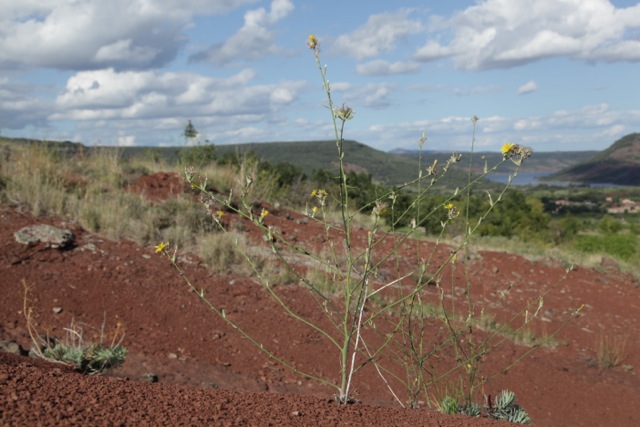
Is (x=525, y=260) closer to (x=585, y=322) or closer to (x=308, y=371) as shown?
(x=585, y=322)

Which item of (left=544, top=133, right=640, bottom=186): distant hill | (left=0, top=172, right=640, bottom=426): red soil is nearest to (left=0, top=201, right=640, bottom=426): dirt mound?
(left=0, top=172, right=640, bottom=426): red soil

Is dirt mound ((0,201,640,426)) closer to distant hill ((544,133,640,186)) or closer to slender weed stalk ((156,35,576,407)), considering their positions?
slender weed stalk ((156,35,576,407))

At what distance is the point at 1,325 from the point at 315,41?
12.9ft

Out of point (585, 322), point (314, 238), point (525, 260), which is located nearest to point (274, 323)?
point (314, 238)

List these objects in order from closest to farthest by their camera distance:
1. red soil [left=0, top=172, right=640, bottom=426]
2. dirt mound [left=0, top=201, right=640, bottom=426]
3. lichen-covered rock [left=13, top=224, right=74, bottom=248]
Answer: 1. red soil [left=0, top=172, right=640, bottom=426]
2. dirt mound [left=0, top=201, right=640, bottom=426]
3. lichen-covered rock [left=13, top=224, right=74, bottom=248]

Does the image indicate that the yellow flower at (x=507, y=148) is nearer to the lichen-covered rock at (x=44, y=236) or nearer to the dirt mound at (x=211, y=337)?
the dirt mound at (x=211, y=337)

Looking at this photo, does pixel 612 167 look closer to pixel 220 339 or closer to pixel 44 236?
pixel 44 236

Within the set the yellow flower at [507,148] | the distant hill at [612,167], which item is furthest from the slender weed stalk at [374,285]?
the distant hill at [612,167]

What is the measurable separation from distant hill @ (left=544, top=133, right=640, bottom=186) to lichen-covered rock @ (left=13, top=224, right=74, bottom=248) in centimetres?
13153

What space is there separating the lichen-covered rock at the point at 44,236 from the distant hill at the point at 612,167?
432 feet

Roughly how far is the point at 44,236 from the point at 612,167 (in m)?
152

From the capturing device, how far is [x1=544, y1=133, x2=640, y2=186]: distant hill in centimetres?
13225

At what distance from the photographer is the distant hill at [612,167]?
434 ft

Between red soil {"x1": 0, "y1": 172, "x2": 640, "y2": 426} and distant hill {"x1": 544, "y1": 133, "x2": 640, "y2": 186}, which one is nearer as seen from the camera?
red soil {"x1": 0, "y1": 172, "x2": 640, "y2": 426}
